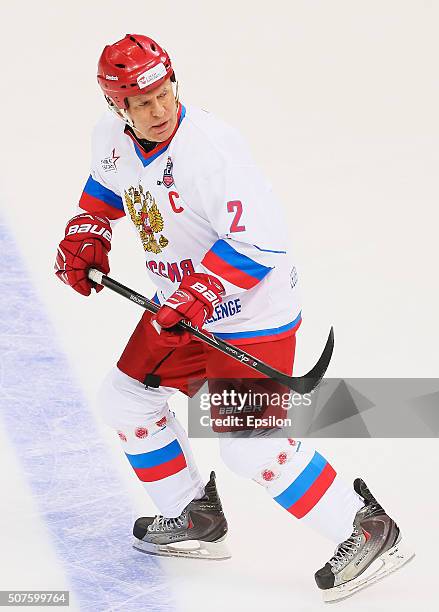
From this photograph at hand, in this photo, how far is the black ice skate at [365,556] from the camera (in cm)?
304

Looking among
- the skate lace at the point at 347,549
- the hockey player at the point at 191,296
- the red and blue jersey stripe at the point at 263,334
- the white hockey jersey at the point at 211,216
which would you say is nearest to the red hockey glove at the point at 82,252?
the hockey player at the point at 191,296

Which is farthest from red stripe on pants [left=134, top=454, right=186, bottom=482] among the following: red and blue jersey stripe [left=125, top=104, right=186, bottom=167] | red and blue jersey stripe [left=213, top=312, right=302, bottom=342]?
red and blue jersey stripe [left=125, top=104, right=186, bottom=167]

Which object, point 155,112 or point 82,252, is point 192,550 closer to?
point 82,252

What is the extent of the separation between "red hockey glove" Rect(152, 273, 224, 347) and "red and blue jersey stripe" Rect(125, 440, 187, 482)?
48cm

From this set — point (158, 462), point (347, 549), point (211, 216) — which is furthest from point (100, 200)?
point (347, 549)

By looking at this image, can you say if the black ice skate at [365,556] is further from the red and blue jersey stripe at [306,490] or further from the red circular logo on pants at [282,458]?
the red circular logo on pants at [282,458]

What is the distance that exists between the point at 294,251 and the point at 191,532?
1539 millimetres

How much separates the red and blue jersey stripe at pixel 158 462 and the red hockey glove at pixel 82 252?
458 mm

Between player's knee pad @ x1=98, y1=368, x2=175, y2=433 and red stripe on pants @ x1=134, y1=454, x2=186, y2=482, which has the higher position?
player's knee pad @ x1=98, y1=368, x2=175, y2=433

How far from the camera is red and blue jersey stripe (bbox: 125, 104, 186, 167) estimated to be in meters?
2.91

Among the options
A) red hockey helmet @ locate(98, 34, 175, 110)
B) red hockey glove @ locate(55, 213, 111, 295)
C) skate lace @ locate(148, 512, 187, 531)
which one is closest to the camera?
red hockey helmet @ locate(98, 34, 175, 110)

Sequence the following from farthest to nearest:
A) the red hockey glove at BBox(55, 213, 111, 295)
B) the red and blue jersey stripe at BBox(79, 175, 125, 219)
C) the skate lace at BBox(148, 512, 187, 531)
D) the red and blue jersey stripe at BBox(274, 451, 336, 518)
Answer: the skate lace at BBox(148, 512, 187, 531) → the red and blue jersey stripe at BBox(79, 175, 125, 219) → the red hockey glove at BBox(55, 213, 111, 295) → the red and blue jersey stripe at BBox(274, 451, 336, 518)

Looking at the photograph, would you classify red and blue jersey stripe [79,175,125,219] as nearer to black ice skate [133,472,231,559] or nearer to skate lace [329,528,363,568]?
black ice skate [133,472,231,559]

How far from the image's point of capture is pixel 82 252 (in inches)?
123
